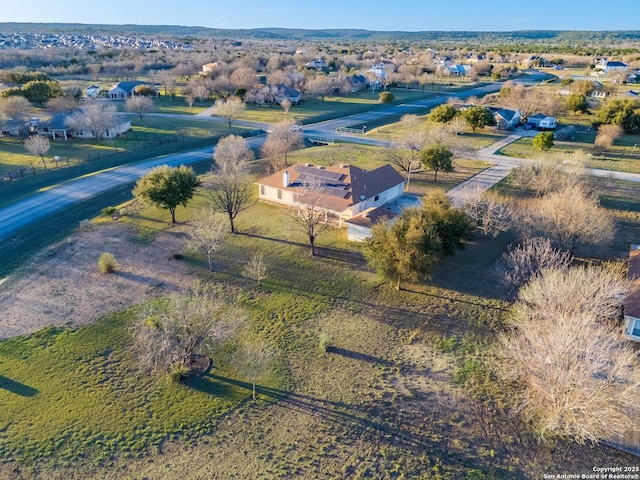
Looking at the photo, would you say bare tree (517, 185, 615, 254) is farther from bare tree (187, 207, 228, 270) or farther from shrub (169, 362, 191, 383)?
shrub (169, 362, 191, 383)

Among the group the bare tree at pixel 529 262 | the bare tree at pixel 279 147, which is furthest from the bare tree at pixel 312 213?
the bare tree at pixel 279 147

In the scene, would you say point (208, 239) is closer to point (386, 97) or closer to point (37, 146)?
point (37, 146)

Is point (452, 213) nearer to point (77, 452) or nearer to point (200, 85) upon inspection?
point (77, 452)

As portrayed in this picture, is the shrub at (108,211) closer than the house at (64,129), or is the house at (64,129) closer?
the shrub at (108,211)

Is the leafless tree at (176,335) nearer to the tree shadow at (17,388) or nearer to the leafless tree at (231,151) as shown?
the tree shadow at (17,388)

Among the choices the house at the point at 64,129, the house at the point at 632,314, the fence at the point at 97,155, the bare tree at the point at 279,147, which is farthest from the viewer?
the house at the point at 64,129

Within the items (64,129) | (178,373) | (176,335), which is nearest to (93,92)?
(64,129)

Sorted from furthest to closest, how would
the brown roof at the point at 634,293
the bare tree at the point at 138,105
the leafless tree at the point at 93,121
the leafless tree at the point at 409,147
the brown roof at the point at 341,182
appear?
Result: the bare tree at the point at 138,105 < the leafless tree at the point at 93,121 < the leafless tree at the point at 409,147 < the brown roof at the point at 341,182 < the brown roof at the point at 634,293

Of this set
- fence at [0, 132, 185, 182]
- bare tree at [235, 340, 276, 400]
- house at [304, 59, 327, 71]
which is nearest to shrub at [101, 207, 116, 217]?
fence at [0, 132, 185, 182]
